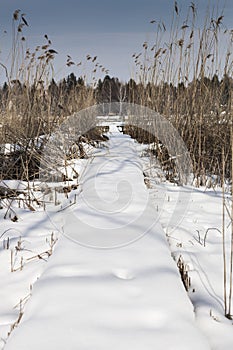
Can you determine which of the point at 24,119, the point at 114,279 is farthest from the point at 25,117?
the point at 114,279

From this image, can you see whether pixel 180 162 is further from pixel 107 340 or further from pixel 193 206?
pixel 107 340

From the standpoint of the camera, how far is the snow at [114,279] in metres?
0.69

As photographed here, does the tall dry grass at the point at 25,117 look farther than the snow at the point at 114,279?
Yes

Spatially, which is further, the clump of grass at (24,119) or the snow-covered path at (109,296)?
the clump of grass at (24,119)

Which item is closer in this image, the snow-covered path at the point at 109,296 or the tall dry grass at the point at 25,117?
the snow-covered path at the point at 109,296

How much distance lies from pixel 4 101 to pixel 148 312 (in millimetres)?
2677

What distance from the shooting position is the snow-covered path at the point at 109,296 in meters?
0.67

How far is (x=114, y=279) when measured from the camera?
0.92m

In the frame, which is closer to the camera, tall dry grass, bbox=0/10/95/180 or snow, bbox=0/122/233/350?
snow, bbox=0/122/233/350

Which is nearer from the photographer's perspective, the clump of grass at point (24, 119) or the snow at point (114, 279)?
the snow at point (114, 279)

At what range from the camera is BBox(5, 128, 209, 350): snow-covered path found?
672mm

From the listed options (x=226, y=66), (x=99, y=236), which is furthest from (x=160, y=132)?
(x=99, y=236)

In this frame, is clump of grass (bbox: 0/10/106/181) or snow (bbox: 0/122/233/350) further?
clump of grass (bbox: 0/10/106/181)

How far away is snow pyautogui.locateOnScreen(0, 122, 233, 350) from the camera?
0.69 m
